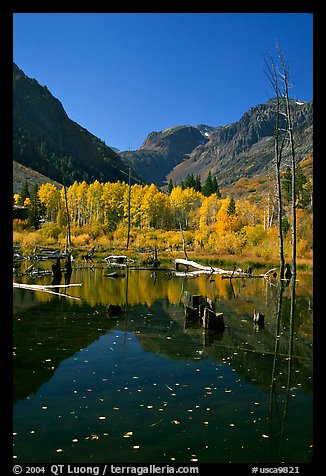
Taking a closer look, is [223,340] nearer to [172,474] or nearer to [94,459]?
[94,459]

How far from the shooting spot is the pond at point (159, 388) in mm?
5184

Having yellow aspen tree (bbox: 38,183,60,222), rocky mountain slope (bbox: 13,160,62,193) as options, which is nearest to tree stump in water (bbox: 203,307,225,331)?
yellow aspen tree (bbox: 38,183,60,222)

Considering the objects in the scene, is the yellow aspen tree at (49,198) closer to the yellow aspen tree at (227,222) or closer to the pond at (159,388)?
the yellow aspen tree at (227,222)

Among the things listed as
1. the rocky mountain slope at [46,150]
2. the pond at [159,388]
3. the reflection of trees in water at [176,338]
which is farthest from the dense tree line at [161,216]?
the rocky mountain slope at [46,150]

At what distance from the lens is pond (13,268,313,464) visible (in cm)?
518

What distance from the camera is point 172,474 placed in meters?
3.77

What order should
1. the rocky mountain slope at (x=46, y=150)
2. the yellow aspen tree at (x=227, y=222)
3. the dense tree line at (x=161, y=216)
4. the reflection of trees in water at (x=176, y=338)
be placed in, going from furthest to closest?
1. the rocky mountain slope at (x=46, y=150)
2. the yellow aspen tree at (x=227, y=222)
3. the dense tree line at (x=161, y=216)
4. the reflection of trees in water at (x=176, y=338)

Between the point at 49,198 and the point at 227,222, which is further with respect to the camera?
the point at 49,198

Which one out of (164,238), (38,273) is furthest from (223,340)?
(164,238)

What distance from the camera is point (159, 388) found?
7465 mm

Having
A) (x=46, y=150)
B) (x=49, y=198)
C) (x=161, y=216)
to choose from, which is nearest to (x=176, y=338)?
(x=161, y=216)

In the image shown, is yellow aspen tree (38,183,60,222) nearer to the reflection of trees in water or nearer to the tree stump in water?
the reflection of trees in water

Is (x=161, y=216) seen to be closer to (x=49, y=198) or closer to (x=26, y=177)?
(x=49, y=198)
